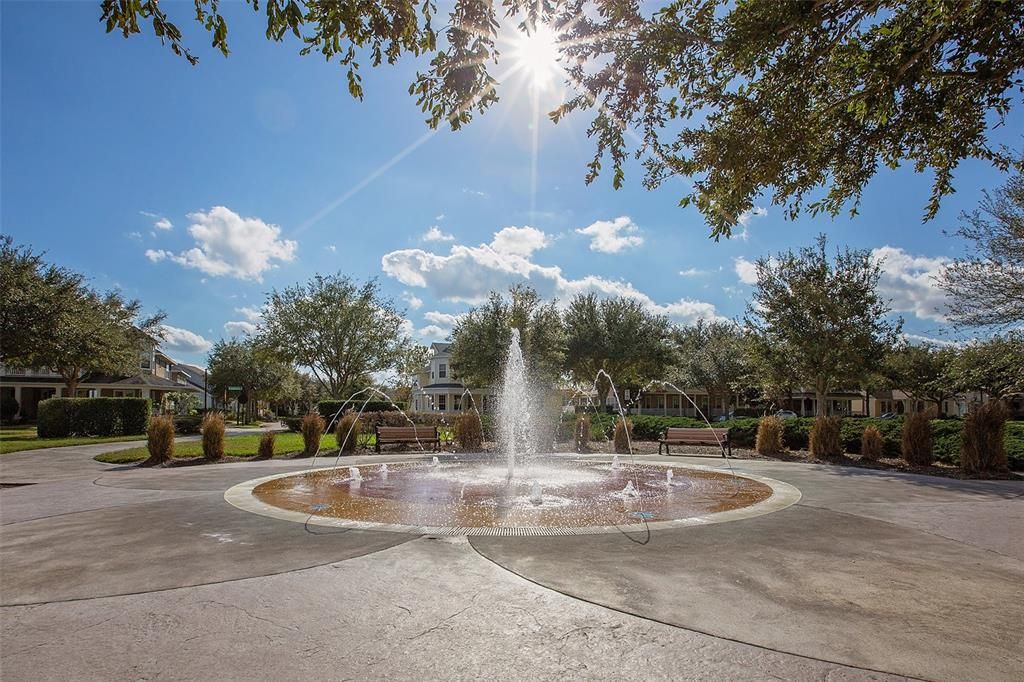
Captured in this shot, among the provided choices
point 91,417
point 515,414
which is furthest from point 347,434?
point 91,417

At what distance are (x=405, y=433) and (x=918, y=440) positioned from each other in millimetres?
13969

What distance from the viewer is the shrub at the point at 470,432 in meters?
18.8

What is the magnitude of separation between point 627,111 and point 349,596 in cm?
498

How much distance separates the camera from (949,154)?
5.89 m

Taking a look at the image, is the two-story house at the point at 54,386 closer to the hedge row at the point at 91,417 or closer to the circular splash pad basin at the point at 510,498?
Result: the hedge row at the point at 91,417

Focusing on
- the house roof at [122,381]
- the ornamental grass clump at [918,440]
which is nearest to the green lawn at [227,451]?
the ornamental grass clump at [918,440]

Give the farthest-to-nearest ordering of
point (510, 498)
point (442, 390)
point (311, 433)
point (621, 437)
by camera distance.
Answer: point (442, 390) → point (621, 437) → point (311, 433) → point (510, 498)

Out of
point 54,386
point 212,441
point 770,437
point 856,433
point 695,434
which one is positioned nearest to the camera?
point 212,441

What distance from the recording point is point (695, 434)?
17688mm

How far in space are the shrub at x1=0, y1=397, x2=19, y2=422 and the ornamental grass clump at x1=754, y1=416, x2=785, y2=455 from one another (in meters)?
45.7

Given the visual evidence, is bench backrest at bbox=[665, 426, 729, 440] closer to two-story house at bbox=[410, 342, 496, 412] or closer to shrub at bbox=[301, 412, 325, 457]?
shrub at bbox=[301, 412, 325, 457]

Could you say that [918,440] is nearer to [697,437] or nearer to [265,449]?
[697,437]

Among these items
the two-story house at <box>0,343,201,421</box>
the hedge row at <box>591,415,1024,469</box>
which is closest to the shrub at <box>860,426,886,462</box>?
the hedge row at <box>591,415,1024,469</box>

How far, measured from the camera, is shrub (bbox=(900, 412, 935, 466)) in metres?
13.8
